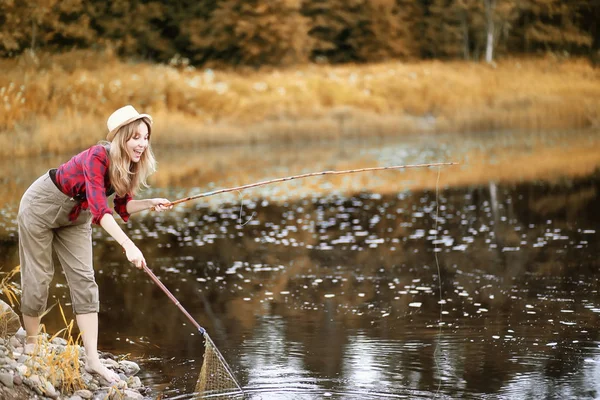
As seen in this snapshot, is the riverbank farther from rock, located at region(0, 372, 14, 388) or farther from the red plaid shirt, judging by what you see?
rock, located at region(0, 372, 14, 388)

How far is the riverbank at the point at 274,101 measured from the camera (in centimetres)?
2173

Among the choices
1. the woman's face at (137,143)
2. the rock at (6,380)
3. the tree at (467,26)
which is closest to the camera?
the rock at (6,380)

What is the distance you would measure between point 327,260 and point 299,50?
82.5 ft

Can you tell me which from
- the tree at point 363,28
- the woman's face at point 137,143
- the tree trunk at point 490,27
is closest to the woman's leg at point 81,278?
the woman's face at point 137,143

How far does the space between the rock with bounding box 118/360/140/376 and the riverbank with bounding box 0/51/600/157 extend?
14.9 m

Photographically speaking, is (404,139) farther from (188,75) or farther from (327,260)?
(327,260)

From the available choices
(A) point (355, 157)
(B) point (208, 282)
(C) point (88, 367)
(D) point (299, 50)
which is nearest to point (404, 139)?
(A) point (355, 157)

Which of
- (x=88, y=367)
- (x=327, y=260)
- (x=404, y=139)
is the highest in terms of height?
(x=88, y=367)

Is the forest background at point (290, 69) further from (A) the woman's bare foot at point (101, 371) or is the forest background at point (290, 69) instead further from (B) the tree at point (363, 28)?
(A) the woman's bare foot at point (101, 371)

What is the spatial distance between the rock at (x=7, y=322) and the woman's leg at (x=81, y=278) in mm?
469

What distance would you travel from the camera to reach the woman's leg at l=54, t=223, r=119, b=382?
5465mm

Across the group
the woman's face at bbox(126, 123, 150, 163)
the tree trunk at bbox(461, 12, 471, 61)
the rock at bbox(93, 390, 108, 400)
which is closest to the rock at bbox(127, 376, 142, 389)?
the rock at bbox(93, 390, 108, 400)

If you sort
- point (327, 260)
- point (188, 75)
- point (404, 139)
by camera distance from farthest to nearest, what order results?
point (188, 75) → point (404, 139) → point (327, 260)

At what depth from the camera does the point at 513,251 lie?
10102mm
